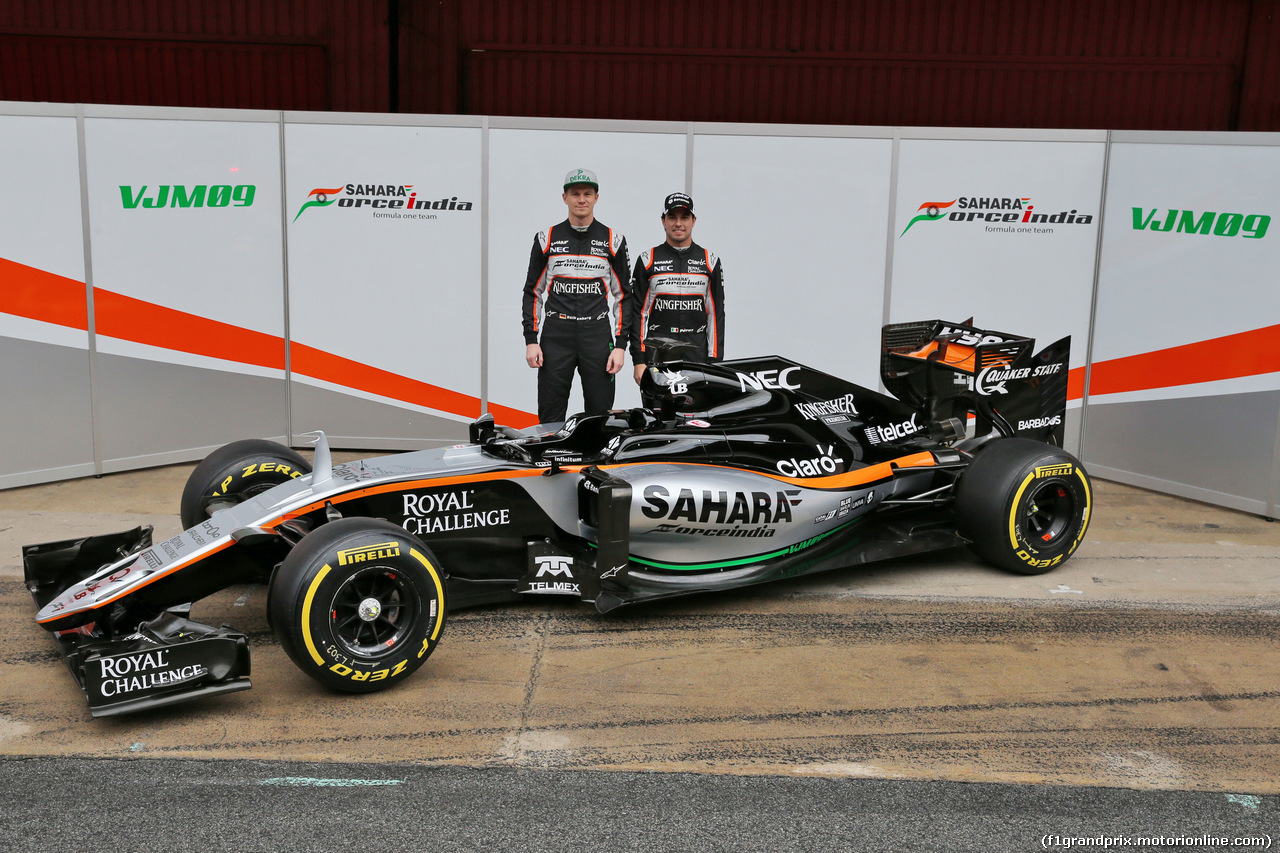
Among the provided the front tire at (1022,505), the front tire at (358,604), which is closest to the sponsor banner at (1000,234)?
the front tire at (1022,505)

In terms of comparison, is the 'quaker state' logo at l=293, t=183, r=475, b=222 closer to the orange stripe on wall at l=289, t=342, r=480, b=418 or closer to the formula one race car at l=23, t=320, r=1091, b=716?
the orange stripe on wall at l=289, t=342, r=480, b=418

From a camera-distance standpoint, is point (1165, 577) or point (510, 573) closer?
point (510, 573)

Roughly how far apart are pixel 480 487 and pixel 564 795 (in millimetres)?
1782

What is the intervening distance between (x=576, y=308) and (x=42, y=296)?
12.1 feet

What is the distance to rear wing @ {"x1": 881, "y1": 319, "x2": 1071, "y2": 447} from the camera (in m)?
6.27

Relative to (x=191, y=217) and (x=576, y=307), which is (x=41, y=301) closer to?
(x=191, y=217)

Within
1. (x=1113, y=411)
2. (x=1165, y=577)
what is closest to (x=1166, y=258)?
(x=1113, y=411)

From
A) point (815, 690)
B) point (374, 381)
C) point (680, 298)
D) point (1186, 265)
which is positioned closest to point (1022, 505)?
point (815, 690)

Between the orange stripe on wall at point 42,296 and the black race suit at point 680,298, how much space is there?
3.93 m

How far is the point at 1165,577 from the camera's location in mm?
6086

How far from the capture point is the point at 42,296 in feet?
24.4

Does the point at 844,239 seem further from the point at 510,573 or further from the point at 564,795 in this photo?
the point at 564,795

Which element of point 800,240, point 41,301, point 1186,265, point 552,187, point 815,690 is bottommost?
point 815,690

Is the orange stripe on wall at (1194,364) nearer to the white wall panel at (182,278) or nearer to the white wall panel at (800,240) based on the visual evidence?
the white wall panel at (800,240)
